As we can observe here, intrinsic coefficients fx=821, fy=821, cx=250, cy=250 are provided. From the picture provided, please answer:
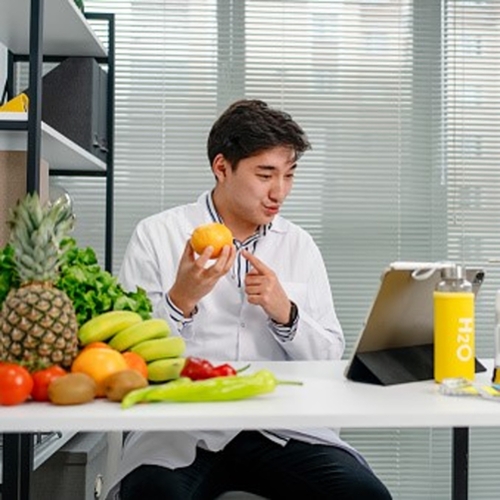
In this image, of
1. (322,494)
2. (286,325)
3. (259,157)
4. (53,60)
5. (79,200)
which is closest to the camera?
(322,494)

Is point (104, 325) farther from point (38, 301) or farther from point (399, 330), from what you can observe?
point (399, 330)

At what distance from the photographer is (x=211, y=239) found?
1.62 metres

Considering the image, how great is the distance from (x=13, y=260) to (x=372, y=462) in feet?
7.32

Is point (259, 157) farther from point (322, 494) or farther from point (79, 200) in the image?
point (79, 200)

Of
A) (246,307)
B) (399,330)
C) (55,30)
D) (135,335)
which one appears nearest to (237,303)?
(246,307)

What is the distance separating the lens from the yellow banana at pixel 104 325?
1.33m

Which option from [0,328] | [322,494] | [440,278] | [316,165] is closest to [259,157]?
[440,278]

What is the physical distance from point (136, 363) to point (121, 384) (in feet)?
0.33

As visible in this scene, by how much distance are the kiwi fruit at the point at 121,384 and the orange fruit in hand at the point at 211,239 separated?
467mm

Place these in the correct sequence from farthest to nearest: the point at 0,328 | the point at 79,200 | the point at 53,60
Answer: the point at 79,200 → the point at 53,60 → the point at 0,328

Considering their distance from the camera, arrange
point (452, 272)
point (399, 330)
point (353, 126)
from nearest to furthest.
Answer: point (452, 272) → point (399, 330) → point (353, 126)

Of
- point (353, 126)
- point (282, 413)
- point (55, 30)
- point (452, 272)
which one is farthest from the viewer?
point (353, 126)

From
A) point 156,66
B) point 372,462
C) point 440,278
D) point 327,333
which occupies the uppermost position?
point 156,66

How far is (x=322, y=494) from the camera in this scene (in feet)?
5.47
